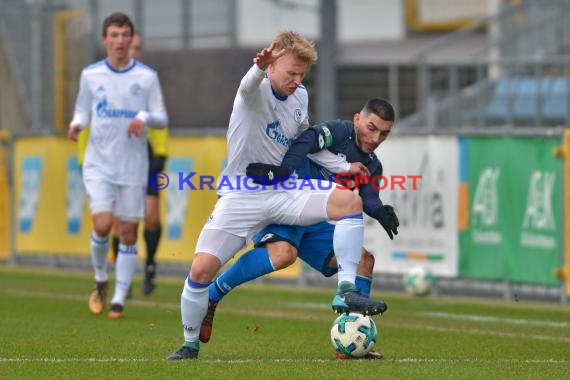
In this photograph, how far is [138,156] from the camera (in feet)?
43.0

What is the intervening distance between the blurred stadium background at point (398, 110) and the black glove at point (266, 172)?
20.8 feet

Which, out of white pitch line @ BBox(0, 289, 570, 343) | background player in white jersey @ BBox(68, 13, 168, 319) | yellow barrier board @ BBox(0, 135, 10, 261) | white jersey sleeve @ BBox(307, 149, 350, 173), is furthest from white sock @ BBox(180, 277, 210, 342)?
yellow barrier board @ BBox(0, 135, 10, 261)

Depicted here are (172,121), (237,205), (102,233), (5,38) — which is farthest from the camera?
(172,121)

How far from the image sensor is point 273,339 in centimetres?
1071

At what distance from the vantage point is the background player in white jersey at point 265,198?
29.3ft

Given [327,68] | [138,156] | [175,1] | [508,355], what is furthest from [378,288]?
[175,1]

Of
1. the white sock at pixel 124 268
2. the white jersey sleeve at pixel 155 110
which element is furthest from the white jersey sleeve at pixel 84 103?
the white sock at pixel 124 268

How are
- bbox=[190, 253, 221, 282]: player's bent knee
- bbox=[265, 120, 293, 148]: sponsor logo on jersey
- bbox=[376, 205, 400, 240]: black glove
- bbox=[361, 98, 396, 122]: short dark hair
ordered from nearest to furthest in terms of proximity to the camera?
bbox=[190, 253, 221, 282]: player's bent knee
bbox=[265, 120, 293, 148]: sponsor logo on jersey
bbox=[376, 205, 400, 240]: black glove
bbox=[361, 98, 396, 122]: short dark hair

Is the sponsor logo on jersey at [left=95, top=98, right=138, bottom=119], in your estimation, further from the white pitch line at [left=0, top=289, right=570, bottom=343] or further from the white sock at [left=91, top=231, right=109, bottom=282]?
the white pitch line at [left=0, top=289, right=570, bottom=343]

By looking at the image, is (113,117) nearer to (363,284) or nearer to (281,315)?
(281,315)

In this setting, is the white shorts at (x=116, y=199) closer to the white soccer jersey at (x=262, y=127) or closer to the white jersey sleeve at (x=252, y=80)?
the white soccer jersey at (x=262, y=127)

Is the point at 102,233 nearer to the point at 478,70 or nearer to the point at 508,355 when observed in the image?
the point at 508,355

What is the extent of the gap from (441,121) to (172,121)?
623 centimetres

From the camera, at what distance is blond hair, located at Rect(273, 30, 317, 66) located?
8930 mm
